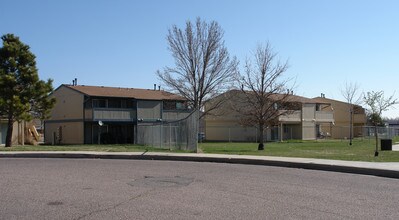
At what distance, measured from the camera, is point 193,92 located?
153 feet

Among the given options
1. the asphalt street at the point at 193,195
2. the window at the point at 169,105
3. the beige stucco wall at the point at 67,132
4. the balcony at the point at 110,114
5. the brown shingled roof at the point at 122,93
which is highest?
the brown shingled roof at the point at 122,93

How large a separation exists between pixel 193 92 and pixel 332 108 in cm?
3499

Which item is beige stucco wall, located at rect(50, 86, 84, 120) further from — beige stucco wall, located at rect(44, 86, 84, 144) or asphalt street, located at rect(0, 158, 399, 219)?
asphalt street, located at rect(0, 158, 399, 219)

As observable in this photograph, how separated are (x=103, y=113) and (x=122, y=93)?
14.1 ft

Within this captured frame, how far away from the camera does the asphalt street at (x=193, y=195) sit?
8.48m

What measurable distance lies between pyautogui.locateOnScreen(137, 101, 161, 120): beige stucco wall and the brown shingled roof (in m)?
0.66

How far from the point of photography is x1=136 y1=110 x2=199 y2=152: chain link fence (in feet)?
87.1

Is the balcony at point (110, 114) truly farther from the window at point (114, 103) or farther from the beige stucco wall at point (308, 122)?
the beige stucco wall at point (308, 122)

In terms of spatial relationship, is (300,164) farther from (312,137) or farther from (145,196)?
(312,137)

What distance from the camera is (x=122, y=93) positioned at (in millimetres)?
53344

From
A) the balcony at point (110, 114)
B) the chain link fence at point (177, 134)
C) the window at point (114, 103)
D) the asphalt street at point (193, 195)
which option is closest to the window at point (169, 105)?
the balcony at point (110, 114)

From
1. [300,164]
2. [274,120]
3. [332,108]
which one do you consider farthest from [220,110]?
[300,164]

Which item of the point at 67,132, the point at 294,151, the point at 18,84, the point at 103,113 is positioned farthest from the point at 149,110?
Result: the point at 294,151

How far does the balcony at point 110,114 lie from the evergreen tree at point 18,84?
15162 mm
